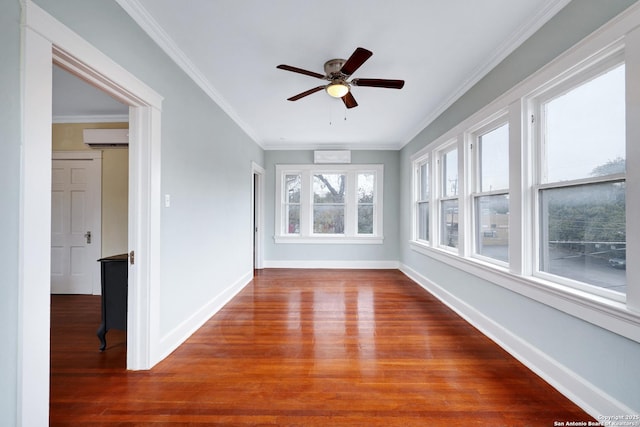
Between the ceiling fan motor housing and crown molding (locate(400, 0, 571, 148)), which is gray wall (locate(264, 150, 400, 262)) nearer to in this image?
crown molding (locate(400, 0, 571, 148))

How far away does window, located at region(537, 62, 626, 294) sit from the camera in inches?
64.3

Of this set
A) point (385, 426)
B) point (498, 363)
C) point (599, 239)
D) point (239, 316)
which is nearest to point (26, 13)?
point (385, 426)

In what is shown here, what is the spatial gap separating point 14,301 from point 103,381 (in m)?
1.18

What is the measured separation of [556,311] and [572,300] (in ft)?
0.62

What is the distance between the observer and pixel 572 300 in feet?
5.82

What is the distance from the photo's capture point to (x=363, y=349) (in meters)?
2.47

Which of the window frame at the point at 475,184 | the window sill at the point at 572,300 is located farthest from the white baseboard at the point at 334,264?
the window sill at the point at 572,300

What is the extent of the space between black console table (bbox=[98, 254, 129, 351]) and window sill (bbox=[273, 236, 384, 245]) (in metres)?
3.73

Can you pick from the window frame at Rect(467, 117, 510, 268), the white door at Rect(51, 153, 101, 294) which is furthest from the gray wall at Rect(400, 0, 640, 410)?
the white door at Rect(51, 153, 101, 294)

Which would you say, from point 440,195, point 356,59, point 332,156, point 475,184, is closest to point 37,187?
point 356,59

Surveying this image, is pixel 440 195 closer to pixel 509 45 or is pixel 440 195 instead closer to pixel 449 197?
pixel 449 197

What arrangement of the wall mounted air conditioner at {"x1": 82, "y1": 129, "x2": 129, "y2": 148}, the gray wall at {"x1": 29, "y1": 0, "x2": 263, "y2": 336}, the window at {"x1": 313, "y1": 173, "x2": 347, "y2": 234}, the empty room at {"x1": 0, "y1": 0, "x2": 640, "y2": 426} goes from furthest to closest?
the window at {"x1": 313, "y1": 173, "x2": 347, "y2": 234}
the wall mounted air conditioner at {"x1": 82, "y1": 129, "x2": 129, "y2": 148}
the gray wall at {"x1": 29, "y1": 0, "x2": 263, "y2": 336}
the empty room at {"x1": 0, "y1": 0, "x2": 640, "y2": 426}

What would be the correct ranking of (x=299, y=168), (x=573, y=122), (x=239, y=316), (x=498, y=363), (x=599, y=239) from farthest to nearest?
(x=299, y=168), (x=239, y=316), (x=498, y=363), (x=573, y=122), (x=599, y=239)

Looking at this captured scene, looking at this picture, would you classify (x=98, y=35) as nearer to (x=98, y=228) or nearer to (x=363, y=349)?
(x=363, y=349)
